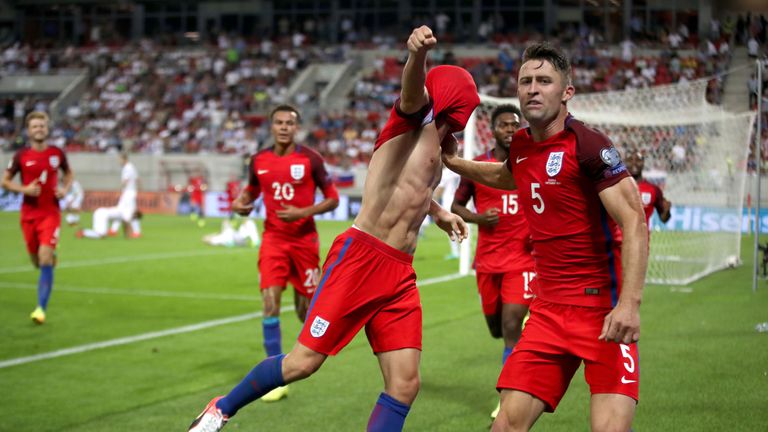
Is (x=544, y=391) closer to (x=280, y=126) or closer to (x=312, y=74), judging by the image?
(x=280, y=126)

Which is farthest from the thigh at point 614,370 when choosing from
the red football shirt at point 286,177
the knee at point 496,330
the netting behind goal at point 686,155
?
the netting behind goal at point 686,155

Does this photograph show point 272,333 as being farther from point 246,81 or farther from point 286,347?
point 246,81

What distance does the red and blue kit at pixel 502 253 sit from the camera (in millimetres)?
7625

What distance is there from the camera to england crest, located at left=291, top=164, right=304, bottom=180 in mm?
8875

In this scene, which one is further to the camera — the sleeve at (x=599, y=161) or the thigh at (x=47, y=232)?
the thigh at (x=47, y=232)

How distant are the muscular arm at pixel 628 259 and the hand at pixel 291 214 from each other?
4.28 m

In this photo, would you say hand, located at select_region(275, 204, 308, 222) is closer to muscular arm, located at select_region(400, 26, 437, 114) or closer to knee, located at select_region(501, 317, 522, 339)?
knee, located at select_region(501, 317, 522, 339)

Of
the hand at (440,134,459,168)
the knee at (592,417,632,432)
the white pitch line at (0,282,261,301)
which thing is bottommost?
the white pitch line at (0,282,261,301)

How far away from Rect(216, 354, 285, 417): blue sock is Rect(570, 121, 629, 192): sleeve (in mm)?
2001

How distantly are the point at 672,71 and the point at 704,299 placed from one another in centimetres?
2121

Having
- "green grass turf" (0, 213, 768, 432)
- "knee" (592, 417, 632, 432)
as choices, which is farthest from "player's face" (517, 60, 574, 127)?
"green grass turf" (0, 213, 768, 432)

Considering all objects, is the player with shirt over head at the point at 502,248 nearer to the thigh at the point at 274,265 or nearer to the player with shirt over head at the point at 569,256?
the thigh at the point at 274,265

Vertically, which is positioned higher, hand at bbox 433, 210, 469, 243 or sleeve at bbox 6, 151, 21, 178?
hand at bbox 433, 210, 469, 243

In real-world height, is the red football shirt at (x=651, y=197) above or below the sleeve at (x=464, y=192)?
below
